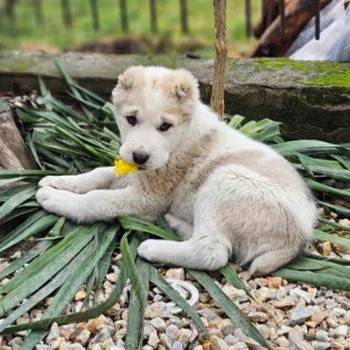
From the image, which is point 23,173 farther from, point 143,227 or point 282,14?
point 282,14

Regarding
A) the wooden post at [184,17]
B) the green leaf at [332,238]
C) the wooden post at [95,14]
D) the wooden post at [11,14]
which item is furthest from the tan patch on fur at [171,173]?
the wooden post at [11,14]

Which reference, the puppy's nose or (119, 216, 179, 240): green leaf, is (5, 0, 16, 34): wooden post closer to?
(119, 216, 179, 240): green leaf

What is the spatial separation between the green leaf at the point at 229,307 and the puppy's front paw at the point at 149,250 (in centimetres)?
20

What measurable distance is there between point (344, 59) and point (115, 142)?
191 cm

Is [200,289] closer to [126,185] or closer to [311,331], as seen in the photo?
[311,331]

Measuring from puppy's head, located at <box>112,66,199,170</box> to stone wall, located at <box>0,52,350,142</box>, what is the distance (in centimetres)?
142

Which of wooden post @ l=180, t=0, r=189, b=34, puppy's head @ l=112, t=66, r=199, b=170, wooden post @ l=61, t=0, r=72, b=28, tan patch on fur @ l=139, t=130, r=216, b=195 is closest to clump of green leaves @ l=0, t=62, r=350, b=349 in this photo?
tan patch on fur @ l=139, t=130, r=216, b=195

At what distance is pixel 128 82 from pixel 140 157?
0.44 meters

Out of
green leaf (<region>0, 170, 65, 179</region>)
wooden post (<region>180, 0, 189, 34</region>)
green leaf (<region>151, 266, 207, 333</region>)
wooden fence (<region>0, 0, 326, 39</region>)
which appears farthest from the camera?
wooden post (<region>180, 0, 189, 34</region>)

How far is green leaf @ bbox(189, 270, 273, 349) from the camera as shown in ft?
11.3

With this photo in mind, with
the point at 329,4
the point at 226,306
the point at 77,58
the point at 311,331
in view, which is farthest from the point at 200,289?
the point at 329,4

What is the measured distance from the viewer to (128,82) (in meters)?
4.08

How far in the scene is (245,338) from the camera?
11.4 ft

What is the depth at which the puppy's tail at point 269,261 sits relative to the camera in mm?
3889
